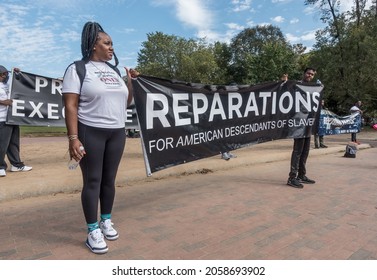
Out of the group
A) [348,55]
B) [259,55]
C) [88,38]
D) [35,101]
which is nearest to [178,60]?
[259,55]

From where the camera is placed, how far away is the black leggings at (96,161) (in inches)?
112

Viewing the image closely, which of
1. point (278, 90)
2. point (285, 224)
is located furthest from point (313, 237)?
point (278, 90)

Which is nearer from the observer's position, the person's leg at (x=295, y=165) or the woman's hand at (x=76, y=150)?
the woman's hand at (x=76, y=150)

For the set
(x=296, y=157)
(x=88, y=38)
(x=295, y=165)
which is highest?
(x=88, y=38)

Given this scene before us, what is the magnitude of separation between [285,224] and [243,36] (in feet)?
168

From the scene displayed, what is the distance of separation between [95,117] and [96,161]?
0.40 m

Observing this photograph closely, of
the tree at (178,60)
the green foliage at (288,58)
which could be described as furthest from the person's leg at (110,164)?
the tree at (178,60)

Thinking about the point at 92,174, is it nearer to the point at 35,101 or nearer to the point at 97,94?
the point at 97,94

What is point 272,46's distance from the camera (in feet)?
122

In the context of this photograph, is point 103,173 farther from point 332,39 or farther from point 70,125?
point 332,39

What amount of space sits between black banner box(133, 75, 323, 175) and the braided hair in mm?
1083

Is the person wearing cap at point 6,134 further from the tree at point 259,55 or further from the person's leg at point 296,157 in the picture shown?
the tree at point 259,55

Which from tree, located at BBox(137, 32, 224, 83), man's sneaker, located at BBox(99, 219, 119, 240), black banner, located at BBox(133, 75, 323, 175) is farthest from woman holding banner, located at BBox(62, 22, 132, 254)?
tree, located at BBox(137, 32, 224, 83)

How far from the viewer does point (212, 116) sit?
4883 millimetres
